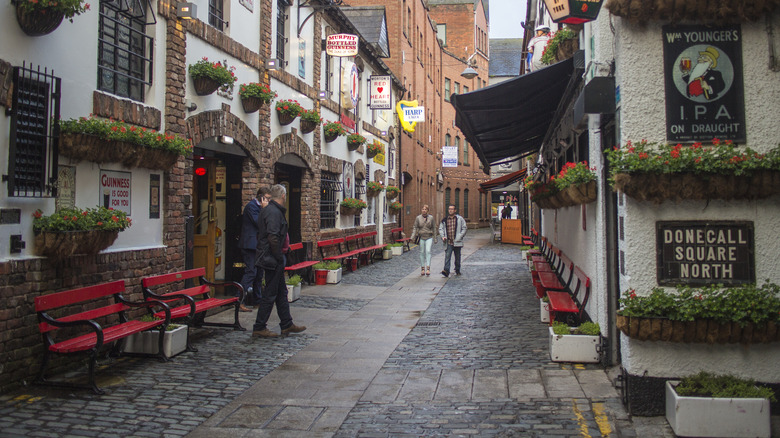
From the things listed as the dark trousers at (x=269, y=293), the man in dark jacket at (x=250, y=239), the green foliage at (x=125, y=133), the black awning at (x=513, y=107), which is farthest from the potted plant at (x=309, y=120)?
the dark trousers at (x=269, y=293)

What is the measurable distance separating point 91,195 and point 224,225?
477cm

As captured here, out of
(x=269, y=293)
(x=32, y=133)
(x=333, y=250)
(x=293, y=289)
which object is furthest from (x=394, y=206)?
(x=32, y=133)

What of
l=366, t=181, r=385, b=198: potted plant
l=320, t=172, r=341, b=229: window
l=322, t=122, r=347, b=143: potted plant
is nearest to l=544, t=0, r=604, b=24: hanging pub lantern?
l=322, t=122, r=347, b=143: potted plant

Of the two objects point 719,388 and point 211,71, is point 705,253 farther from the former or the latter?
point 211,71

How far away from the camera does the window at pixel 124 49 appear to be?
748 cm

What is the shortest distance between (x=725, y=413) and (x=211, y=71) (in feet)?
25.6

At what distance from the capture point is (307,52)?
48.3 feet

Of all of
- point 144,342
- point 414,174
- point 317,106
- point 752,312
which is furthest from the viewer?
point 414,174

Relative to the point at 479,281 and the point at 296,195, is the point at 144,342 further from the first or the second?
the point at 479,281

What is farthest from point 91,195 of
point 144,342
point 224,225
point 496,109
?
point 496,109

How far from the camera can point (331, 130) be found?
16.0m

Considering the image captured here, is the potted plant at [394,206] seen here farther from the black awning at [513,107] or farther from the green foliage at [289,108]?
the green foliage at [289,108]

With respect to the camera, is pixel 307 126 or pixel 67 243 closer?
pixel 67 243

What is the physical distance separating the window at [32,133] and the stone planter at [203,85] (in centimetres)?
311
